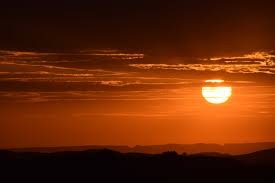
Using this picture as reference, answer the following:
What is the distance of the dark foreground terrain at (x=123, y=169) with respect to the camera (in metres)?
92.8

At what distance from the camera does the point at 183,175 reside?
322 feet

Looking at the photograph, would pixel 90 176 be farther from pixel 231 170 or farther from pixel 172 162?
pixel 231 170

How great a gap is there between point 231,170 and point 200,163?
17.0 ft

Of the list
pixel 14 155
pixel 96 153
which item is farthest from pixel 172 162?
pixel 14 155

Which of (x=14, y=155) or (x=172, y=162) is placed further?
(x=14, y=155)

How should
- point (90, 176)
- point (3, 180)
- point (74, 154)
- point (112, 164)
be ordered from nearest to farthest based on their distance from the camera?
point (3, 180) < point (90, 176) < point (112, 164) < point (74, 154)

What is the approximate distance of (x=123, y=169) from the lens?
98688 mm

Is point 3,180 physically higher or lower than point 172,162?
lower

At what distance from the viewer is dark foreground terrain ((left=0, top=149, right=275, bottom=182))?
92.8 meters

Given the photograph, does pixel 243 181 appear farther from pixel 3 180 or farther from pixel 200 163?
pixel 3 180

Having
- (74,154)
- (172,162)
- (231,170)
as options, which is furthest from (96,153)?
(231,170)

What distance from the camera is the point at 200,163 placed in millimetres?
106875

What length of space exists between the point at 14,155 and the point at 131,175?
25167mm

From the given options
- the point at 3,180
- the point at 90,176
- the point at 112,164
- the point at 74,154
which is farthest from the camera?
the point at 74,154
